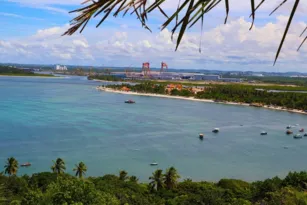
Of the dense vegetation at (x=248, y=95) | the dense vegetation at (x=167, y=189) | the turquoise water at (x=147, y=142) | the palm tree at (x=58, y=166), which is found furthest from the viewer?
the dense vegetation at (x=248, y=95)

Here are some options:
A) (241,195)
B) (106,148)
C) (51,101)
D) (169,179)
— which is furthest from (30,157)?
(51,101)

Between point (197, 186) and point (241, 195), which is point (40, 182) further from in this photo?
point (241, 195)

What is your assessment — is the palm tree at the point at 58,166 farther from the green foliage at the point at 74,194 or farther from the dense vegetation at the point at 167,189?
the green foliage at the point at 74,194

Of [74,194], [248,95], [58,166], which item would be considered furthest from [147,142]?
[248,95]

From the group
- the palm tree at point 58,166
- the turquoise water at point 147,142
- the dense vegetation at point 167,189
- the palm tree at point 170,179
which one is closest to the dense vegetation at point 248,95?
the turquoise water at point 147,142

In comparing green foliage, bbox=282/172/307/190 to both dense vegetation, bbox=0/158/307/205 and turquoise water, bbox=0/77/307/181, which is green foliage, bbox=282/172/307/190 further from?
turquoise water, bbox=0/77/307/181

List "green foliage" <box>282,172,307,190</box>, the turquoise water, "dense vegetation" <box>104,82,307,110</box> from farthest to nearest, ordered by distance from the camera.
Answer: "dense vegetation" <box>104,82,307,110</box>, the turquoise water, "green foliage" <box>282,172,307,190</box>

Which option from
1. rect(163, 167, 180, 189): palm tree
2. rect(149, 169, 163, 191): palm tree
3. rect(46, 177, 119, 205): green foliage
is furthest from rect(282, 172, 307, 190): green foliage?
rect(46, 177, 119, 205): green foliage

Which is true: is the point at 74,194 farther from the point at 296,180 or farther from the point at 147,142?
the point at 147,142
